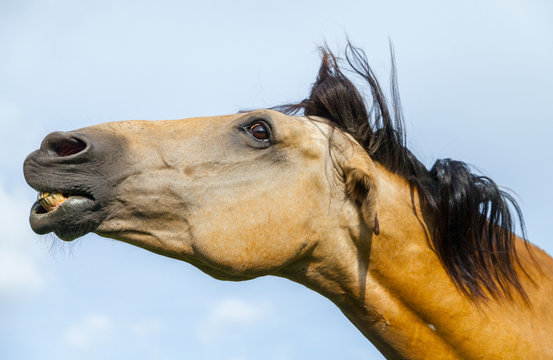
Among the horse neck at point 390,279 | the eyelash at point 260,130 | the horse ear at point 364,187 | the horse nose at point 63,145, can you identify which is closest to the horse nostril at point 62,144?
the horse nose at point 63,145

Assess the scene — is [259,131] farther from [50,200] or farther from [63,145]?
[50,200]

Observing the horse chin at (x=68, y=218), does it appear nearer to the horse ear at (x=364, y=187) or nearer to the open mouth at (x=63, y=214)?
the open mouth at (x=63, y=214)

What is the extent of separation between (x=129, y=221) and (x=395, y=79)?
8.40 ft

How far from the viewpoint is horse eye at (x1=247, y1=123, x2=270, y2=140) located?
4.68 metres

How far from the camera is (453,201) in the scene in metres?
4.73

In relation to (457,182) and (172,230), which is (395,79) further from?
(172,230)

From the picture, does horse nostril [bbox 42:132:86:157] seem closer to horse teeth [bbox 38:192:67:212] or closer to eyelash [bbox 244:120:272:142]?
horse teeth [bbox 38:192:67:212]

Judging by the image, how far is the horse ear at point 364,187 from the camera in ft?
14.7

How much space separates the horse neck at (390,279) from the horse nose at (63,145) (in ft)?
5.81

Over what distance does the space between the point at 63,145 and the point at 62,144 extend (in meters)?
0.04

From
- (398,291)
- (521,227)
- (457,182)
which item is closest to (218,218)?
(398,291)

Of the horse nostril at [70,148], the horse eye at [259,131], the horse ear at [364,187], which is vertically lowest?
the horse ear at [364,187]

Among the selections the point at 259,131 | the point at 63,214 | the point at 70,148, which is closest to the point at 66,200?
the point at 63,214

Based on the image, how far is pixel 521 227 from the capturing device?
194 inches
